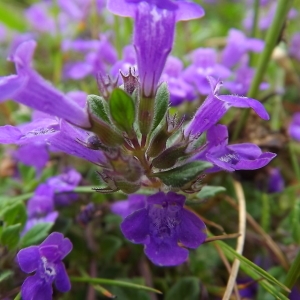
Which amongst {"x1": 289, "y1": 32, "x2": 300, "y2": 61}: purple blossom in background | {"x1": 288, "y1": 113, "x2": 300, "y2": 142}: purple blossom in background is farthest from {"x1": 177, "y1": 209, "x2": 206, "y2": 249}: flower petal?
{"x1": 289, "y1": 32, "x2": 300, "y2": 61}: purple blossom in background

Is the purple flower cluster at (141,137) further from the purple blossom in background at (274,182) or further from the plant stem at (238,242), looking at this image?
the purple blossom in background at (274,182)

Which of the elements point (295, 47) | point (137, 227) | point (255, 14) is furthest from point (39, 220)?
point (295, 47)

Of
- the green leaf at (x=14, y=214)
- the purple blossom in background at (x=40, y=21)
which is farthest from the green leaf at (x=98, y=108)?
the purple blossom in background at (x=40, y=21)

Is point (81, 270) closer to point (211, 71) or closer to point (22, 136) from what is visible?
point (22, 136)

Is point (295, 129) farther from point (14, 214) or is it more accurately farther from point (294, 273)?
point (14, 214)

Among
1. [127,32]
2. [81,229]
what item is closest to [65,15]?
[127,32]
